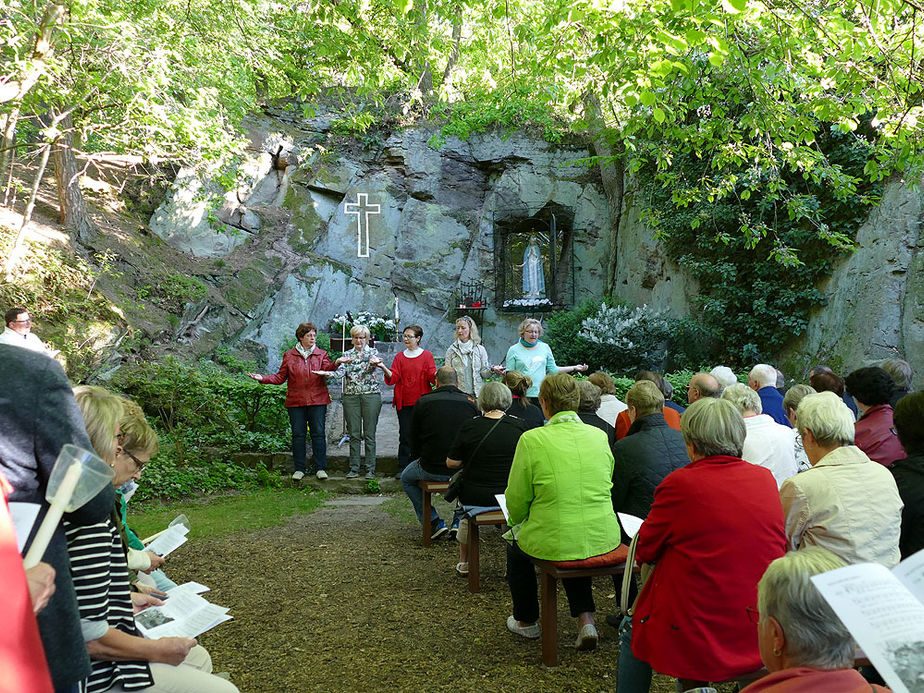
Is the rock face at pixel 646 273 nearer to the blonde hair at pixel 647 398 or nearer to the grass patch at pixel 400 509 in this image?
the grass patch at pixel 400 509

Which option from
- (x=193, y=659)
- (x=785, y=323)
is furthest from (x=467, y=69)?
(x=193, y=659)

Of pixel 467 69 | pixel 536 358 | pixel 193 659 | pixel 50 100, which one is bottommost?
pixel 193 659

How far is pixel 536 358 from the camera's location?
702 cm

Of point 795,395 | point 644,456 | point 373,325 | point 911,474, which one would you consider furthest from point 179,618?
point 373,325

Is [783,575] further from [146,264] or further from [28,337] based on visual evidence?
[146,264]

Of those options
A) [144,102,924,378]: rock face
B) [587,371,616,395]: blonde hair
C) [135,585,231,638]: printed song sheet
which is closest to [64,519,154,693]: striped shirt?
[135,585,231,638]: printed song sheet

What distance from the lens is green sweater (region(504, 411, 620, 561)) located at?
3.33m

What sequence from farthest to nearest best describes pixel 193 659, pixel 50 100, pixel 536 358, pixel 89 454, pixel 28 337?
1. pixel 50 100
2. pixel 536 358
3. pixel 28 337
4. pixel 193 659
5. pixel 89 454

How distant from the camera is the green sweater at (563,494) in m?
3.33

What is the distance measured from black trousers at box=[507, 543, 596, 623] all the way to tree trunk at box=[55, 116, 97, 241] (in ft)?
37.0

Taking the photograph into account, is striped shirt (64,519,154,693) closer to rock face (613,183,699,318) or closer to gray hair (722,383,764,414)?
gray hair (722,383,764,414)

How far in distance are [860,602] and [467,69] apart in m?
20.1

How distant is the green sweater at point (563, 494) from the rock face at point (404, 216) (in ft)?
43.1

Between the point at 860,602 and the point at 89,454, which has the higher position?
the point at 89,454
